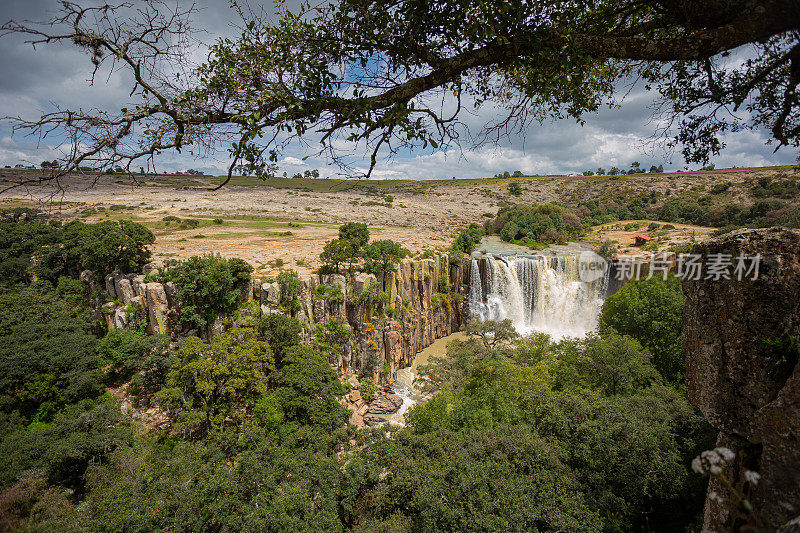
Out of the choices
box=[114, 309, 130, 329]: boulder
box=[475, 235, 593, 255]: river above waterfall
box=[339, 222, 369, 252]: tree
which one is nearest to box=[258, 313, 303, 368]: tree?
box=[339, 222, 369, 252]: tree

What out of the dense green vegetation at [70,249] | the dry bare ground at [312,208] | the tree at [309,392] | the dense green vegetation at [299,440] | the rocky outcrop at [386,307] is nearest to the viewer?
the dense green vegetation at [299,440]

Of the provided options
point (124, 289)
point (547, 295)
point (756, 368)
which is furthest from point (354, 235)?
point (756, 368)

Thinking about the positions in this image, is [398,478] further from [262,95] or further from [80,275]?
[80,275]

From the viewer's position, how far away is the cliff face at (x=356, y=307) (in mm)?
19016

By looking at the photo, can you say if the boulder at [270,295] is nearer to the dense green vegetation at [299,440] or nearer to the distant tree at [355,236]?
the dense green vegetation at [299,440]

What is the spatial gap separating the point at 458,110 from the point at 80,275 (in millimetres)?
29426

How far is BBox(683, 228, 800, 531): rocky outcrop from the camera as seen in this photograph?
3572mm

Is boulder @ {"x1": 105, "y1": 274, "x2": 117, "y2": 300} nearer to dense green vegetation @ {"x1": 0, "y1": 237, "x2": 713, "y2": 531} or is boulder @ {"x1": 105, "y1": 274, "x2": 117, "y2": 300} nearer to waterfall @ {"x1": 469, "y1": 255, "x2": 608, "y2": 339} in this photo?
dense green vegetation @ {"x1": 0, "y1": 237, "x2": 713, "y2": 531}

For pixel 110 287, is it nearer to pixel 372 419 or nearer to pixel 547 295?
pixel 372 419

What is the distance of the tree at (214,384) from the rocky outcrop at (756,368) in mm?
15589

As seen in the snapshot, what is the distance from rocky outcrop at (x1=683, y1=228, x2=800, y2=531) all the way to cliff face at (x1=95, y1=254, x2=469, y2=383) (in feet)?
59.4

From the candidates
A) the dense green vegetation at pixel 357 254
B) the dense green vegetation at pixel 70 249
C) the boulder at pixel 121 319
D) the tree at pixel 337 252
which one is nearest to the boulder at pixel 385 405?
the dense green vegetation at pixel 357 254

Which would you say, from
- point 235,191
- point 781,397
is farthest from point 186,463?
point 235,191

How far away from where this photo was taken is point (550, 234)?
40906 mm
